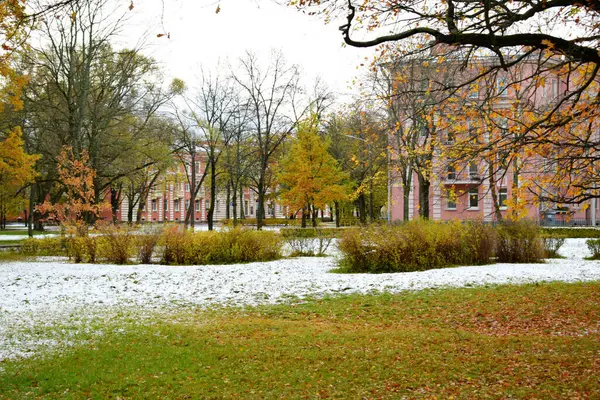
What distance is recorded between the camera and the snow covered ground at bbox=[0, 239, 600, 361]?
31.9 ft

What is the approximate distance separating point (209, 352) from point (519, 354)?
13.0 feet

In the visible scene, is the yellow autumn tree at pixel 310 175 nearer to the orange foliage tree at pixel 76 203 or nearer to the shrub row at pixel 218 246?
the orange foliage tree at pixel 76 203

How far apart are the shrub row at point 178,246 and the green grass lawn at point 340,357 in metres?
8.70

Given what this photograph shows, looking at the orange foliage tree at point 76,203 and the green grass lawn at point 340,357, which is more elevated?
the orange foliage tree at point 76,203

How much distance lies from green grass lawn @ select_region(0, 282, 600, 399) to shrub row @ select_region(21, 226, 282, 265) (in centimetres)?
870

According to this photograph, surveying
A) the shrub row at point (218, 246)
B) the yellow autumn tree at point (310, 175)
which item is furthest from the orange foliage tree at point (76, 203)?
the yellow autumn tree at point (310, 175)

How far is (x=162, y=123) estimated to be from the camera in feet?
118

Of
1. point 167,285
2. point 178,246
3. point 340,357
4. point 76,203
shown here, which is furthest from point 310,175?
point 340,357

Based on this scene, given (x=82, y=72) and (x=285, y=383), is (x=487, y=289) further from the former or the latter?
(x=82, y=72)

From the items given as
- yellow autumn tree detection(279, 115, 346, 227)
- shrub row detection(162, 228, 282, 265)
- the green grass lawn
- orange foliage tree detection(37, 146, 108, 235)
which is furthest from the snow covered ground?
yellow autumn tree detection(279, 115, 346, 227)

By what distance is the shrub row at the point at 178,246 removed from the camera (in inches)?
739

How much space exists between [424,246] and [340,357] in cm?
1020

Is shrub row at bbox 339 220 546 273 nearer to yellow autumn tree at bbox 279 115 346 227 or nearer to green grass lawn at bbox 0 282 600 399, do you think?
green grass lawn at bbox 0 282 600 399

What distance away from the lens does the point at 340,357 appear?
668 cm
